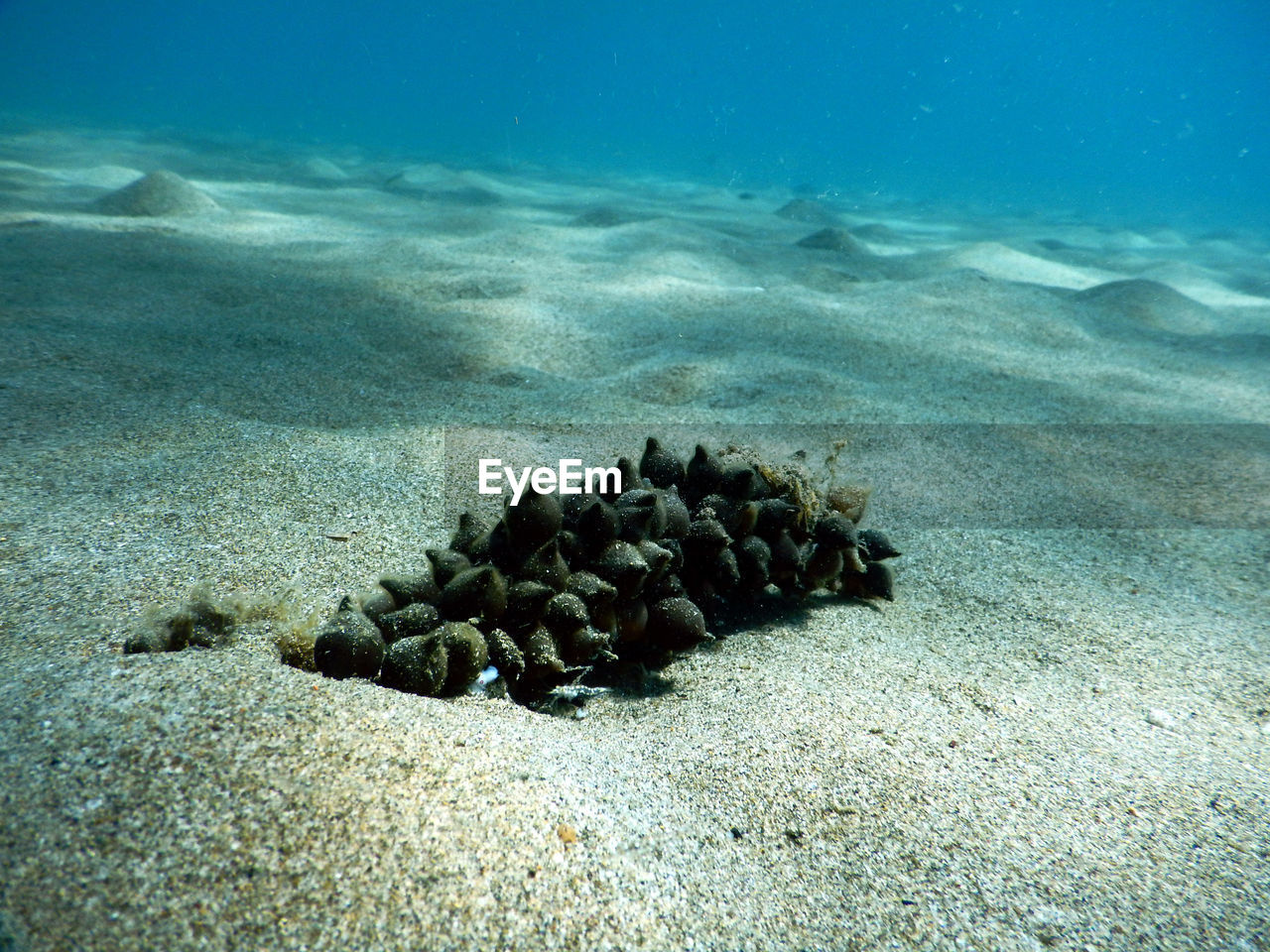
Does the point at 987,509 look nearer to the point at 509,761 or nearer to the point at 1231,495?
the point at 1231,495

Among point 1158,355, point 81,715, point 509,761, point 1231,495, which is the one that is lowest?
point 509,761

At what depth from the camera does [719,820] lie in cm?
153

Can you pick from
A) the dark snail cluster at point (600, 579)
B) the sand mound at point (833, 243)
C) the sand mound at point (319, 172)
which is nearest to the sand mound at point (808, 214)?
the sand mound at point (833, 243)

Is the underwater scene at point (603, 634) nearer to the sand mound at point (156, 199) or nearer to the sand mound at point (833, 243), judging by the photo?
the sand mound at point (156, 199)

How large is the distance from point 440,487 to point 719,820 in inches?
81.5

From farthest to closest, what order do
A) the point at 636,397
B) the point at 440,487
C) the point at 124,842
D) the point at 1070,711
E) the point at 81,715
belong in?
the point at 636,397 < the point at 440,487 < the point at 1070,711 < the point at 81,715 < the point at 124,842

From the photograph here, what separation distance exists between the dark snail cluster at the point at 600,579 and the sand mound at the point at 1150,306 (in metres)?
7.13

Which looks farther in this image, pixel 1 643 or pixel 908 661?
pixel 908 661

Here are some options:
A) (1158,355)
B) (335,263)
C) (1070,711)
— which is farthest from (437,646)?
(1158,355)

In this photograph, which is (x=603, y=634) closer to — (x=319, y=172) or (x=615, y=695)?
(x=615, y=695)

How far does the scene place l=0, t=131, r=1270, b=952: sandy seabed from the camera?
1.18 m

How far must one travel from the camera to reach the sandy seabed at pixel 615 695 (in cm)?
118

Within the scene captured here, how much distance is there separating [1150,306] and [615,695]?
898 centimetres

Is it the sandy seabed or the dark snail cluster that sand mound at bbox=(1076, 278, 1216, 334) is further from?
the dark snail cluster
